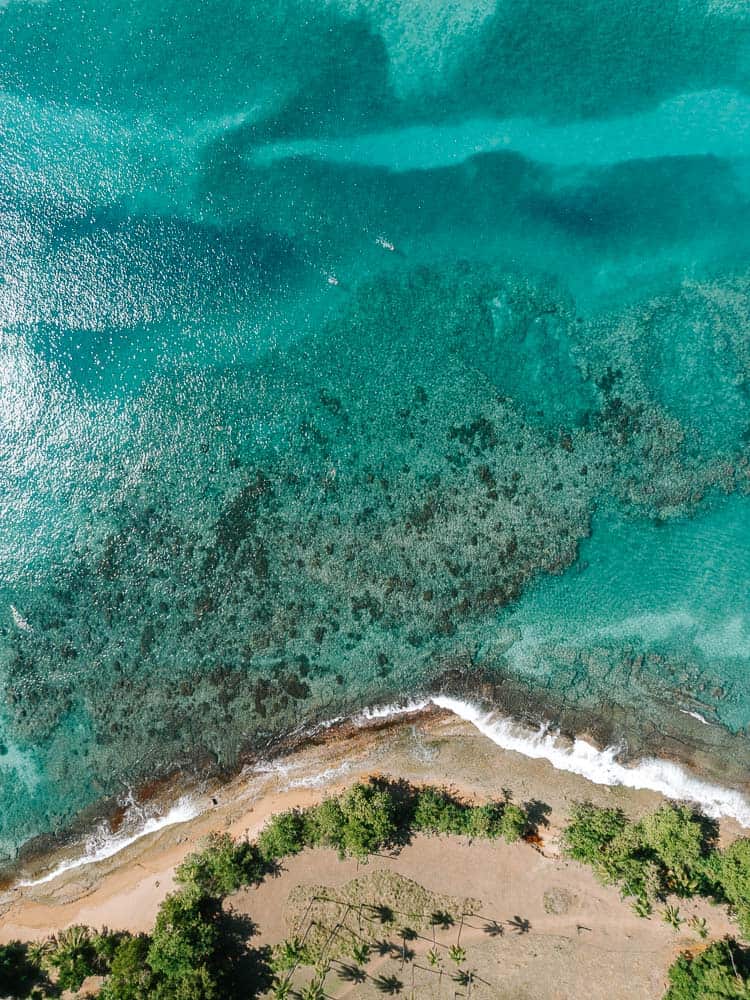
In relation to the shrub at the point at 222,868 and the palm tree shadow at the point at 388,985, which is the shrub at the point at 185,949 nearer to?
the shrub at the point at 222,868

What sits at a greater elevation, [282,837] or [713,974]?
[282,837]

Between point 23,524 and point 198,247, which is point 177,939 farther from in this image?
point 198,247

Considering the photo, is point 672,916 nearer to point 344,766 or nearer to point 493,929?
point 493,929

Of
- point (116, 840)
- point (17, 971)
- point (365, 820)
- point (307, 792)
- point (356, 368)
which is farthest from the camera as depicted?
point (356, 368)

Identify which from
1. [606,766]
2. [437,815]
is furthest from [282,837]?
[606,766]

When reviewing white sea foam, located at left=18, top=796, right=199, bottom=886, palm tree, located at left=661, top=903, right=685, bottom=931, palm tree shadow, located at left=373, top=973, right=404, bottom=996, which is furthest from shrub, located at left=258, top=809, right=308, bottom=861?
palm tree, located at left=661, top=903, right=685, bottom=931

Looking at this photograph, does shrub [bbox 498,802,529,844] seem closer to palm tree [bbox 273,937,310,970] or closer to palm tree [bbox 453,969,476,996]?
palm tree [bbox 453,969,476,996]

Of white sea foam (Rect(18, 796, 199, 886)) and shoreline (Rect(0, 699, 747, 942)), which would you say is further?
white sea foam (Rect(18, 796, 199, 886))
